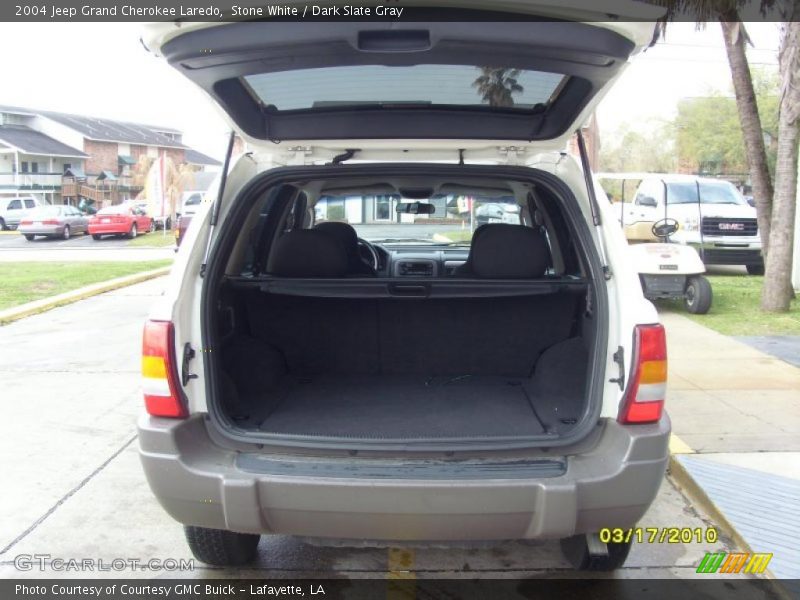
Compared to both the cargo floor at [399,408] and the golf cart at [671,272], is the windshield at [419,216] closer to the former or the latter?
the cargo floor at [399,408]

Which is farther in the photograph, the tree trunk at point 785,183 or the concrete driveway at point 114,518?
the tree trunk at point 785,183

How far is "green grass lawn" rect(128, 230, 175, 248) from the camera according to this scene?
24886 mm

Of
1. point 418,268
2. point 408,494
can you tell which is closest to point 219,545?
point 408,494

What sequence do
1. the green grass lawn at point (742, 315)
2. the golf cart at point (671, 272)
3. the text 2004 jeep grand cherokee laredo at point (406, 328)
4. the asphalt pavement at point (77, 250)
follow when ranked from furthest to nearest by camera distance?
the asphalt pavement at point (77, 250), the golf cart at point (671, 272), the green grass lawn at point (742, 315), the text 2004 jeep grand cherokee laredo at point (406, 328)

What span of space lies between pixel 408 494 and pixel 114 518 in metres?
2.03

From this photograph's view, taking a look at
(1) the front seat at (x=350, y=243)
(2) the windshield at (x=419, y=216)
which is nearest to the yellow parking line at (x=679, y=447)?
(2) the windshield at (x=419, y=216)

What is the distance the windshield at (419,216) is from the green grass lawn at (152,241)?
1996cm

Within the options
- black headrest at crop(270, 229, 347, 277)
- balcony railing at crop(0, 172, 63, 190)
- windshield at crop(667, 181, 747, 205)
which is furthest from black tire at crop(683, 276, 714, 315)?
balcony railing at crop(0, 172, 63, 190)

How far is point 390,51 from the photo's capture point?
7.43ft

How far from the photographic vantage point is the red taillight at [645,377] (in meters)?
2.65

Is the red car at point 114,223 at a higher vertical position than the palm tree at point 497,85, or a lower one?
lower

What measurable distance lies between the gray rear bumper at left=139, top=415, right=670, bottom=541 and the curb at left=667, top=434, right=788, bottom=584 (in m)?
1.20

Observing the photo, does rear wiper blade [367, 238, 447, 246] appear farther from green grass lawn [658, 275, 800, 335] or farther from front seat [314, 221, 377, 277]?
green grass lawn [658, 275, 800, 335]

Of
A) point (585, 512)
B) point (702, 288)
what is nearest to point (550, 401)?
point (585, 512)
